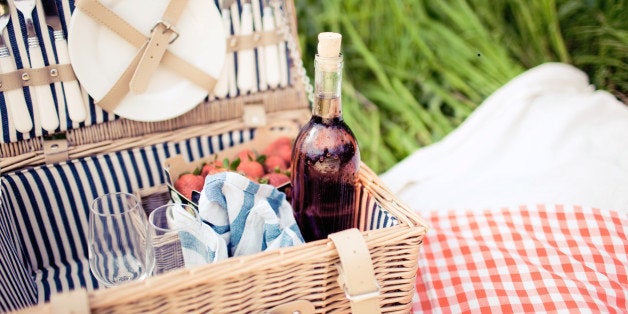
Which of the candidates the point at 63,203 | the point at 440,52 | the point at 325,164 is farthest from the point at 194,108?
Result: the point at 440,52

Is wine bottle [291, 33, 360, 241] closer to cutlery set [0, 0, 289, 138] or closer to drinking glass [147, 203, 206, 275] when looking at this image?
drinking glass [147, 203, 206, 275]

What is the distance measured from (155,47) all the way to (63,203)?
1.34 ft

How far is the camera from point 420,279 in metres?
1.12

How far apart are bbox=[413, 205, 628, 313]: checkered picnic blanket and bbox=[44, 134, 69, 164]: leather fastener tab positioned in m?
0.83

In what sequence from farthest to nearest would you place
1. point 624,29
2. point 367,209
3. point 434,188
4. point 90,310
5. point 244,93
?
point 624,29, point 434,188, point 244,93, point 367,209, point 90,310

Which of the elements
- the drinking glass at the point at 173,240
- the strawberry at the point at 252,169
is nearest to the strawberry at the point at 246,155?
the strawberry at the point at 252,169

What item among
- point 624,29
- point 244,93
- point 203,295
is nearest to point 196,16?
point 244,93

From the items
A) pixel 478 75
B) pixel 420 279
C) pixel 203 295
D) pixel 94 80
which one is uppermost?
pixel 94 80

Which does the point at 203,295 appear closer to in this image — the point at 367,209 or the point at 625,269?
the point at 367,209

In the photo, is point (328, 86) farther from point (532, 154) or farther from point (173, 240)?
point (532, 154)

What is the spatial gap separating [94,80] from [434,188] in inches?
35.3

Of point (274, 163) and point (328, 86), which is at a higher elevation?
point (328, 86)

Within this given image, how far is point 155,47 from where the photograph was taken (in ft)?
3.68

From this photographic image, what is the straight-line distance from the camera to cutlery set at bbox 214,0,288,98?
1.24 meters
